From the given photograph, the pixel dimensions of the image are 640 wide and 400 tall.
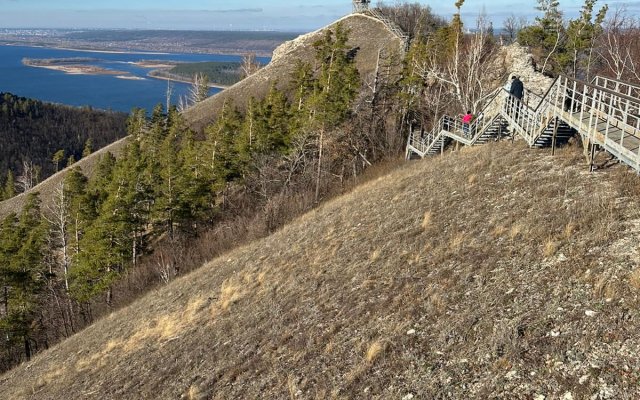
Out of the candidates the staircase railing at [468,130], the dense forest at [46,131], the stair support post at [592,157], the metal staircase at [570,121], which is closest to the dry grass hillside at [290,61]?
the staircase railing at [468,130]

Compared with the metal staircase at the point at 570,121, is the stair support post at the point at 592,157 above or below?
below

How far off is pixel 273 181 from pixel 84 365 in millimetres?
25826

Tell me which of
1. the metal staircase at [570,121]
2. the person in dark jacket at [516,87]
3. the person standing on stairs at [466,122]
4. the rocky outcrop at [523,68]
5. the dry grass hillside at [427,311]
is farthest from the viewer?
the rocky outcrop at [523,68]

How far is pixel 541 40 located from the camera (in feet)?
163

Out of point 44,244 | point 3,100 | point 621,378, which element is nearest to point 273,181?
point 44,244

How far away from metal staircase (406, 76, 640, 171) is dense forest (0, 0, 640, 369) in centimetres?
1019

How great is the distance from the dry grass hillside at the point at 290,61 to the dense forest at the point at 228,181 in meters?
18.1

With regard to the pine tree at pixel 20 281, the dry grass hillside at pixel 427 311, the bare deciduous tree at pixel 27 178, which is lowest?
the bare deciduous tree at pixel 27 178

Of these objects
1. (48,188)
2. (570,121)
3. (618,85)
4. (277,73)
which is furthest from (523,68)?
(48,188)

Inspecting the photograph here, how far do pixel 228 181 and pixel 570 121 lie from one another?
1302 inches

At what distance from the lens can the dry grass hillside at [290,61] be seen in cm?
6800

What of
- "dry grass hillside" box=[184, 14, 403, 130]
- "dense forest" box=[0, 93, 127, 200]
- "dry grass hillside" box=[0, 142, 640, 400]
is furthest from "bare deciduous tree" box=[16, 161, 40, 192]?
"dry grass hillside" box=[0, 142, 640, 400]

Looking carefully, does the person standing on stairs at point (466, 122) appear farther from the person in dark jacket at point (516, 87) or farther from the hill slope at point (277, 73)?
the hill slope at point (277, 73)

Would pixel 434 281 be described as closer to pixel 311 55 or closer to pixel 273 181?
pixel 273 181
